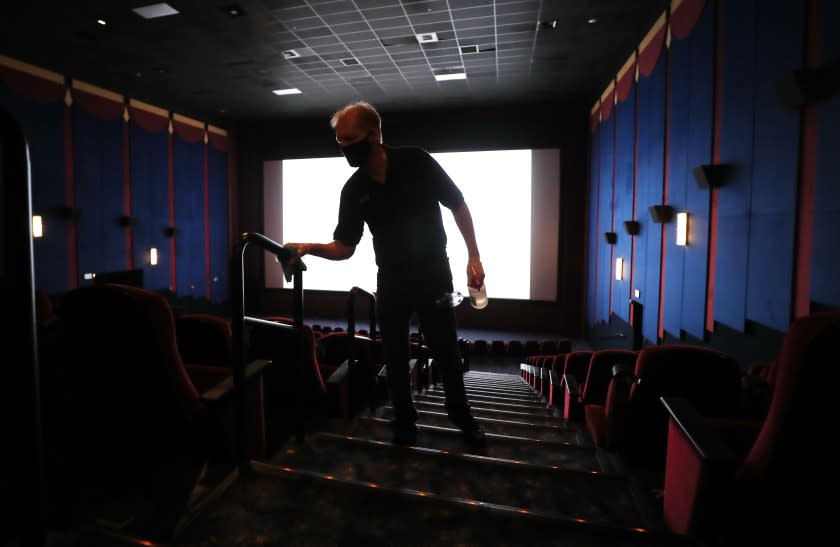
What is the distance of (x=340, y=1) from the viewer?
471 cm

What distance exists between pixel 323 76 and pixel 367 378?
5.84m

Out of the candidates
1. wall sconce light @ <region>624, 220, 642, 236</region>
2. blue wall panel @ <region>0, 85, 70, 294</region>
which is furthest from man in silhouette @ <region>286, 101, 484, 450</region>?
blue wall panel @ <region>0, 85, 70, 294</region>

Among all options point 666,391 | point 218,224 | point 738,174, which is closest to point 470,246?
point 666,391

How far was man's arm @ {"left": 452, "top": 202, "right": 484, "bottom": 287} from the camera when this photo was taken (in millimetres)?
1818

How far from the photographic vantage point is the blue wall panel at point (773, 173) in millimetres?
2488

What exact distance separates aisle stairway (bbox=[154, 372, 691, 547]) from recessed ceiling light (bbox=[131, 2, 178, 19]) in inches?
209

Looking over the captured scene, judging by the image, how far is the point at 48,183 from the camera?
6086mm

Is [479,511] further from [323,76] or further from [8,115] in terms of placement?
[323,76]

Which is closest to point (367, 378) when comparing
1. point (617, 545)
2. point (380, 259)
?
point (380, 259)

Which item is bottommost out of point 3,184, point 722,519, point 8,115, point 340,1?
point 722,519

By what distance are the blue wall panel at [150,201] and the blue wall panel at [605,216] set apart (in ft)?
25.4

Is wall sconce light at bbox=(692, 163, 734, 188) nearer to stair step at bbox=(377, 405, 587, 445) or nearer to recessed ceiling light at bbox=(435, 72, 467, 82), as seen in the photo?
stair step at bbox=(377, 405, 587, 445)

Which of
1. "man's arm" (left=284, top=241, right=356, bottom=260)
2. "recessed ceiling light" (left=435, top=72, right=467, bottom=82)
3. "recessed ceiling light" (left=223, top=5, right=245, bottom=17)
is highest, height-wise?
"recessed ceiling light" (left=435, top=72, right=467, bottom=82)

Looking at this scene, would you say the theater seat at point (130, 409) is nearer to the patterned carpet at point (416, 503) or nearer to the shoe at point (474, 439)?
the patterned carpet at point (416, 503)
